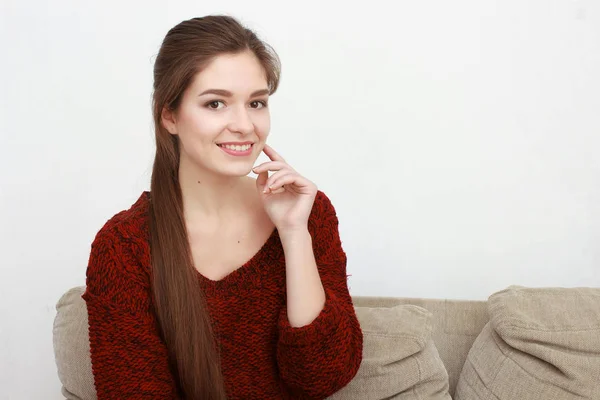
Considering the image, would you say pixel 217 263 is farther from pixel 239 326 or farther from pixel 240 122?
pixel 240 122

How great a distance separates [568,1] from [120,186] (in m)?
1.70

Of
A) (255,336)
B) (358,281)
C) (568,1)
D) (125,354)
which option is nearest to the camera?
(125,354)

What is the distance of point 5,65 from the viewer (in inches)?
108

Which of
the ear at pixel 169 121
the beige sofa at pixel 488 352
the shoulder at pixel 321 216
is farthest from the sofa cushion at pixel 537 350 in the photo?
the ear at pixel 169 121

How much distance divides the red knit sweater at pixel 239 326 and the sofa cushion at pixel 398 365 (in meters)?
0.15

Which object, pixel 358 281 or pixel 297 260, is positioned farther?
pixel 358 281

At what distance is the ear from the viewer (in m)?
1.76

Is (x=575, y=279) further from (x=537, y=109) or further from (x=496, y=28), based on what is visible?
(x=496, y=28)

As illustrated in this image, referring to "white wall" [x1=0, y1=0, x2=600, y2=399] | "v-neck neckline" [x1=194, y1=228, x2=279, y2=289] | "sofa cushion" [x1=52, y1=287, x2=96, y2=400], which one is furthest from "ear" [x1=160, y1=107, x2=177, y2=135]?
"white wall" [x1=0, y1=0, x2=600, y2=399]

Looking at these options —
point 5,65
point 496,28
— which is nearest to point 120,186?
point 5,65

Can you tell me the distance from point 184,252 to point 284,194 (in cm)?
28

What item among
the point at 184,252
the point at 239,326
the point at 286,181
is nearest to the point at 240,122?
the point at 286,181

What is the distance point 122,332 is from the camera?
168 cm

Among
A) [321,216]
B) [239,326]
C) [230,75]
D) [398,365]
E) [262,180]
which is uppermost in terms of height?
[230,75]
